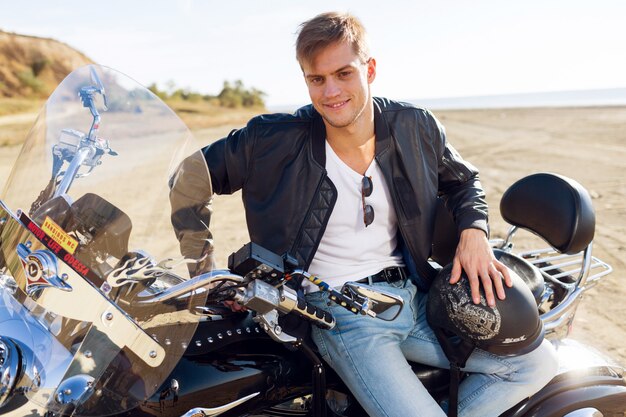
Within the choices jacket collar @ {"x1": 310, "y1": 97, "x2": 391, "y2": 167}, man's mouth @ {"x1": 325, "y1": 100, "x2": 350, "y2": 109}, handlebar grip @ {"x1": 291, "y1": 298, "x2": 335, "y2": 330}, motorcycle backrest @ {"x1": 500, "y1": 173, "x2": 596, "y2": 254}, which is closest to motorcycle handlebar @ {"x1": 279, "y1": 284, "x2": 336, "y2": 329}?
handlebar grip @ {"x1": 291, "y1": 298, "x2": 335, "y2": 330}

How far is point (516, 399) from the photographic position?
221cm

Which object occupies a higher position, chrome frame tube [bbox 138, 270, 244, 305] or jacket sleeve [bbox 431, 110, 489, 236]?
chrome frame tube [bbox 138, 270, 244, 305]

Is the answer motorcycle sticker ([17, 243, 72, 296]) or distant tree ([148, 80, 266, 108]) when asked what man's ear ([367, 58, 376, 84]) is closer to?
motorcycle sticker ([17, 243, 72, 296])

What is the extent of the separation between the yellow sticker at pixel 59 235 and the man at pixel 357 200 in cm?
94

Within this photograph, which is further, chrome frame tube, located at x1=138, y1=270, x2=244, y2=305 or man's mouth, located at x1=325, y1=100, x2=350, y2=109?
man's mouth, located at x1=325, y1=100, x2=350, y2=109

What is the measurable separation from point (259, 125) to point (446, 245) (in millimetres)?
882

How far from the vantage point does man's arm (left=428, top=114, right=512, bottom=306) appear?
2.10 metres

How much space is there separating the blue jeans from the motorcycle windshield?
614mm

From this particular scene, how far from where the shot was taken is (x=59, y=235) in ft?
4.76

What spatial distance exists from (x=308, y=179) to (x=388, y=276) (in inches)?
18.2

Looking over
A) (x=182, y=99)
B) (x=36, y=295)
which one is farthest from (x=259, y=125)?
(x=182, y=99)

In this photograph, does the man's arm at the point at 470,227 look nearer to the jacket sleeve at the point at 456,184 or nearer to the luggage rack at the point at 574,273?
the jacket sleeve at the point at 456,184

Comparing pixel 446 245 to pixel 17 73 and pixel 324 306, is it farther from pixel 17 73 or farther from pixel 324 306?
pixel 17 73

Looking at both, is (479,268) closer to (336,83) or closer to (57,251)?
(336,83)
